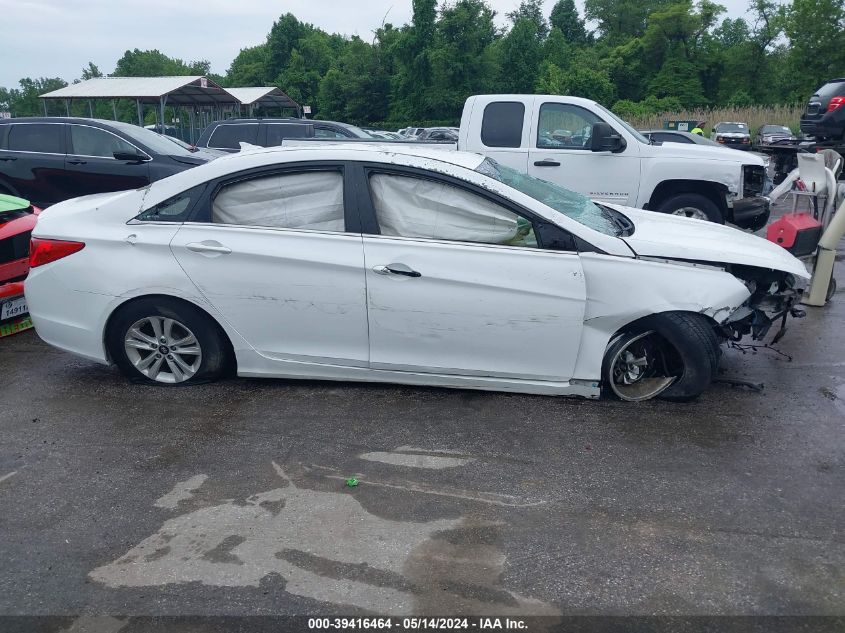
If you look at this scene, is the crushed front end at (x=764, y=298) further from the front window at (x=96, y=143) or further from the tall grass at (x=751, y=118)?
the tall grass at (x=751, y=118)

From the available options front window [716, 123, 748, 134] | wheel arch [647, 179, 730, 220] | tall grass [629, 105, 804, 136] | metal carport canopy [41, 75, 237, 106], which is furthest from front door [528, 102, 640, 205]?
tall grass [629, 105, 804, 136]

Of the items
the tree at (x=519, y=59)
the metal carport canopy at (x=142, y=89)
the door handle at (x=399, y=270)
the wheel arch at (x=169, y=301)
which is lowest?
the wheel arch at (x=169, y=301)

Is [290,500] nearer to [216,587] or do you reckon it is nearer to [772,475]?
[216,587]

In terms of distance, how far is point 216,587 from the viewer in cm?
294

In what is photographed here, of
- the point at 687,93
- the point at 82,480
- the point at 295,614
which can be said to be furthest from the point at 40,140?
the point at 687,93

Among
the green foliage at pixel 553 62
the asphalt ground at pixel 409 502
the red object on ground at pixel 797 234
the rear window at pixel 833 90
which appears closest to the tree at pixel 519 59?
the green foliage at pixel 553 62

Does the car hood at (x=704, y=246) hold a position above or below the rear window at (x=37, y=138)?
→ below

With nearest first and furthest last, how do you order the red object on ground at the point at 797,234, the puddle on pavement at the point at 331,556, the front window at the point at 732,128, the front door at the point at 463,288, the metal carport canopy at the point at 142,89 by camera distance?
1. the puddle on pavement at the point at 331,556
2. the front door at the point at 463,288
3. the red object on ground at the point at 797,234
4. the metal carport canopy at the point at 142,89
5. the front window at the point at 732,128

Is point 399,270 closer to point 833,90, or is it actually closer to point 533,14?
point 833,90

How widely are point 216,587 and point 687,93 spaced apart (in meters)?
63.2

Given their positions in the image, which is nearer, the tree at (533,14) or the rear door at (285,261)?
the rear door at (285,261)

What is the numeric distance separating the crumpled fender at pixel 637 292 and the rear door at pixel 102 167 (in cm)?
809

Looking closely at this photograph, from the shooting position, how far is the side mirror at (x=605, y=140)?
891cm

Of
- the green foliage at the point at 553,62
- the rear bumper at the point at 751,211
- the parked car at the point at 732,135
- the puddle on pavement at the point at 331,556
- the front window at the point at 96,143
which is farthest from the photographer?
the green foliage at the point at 553,62
